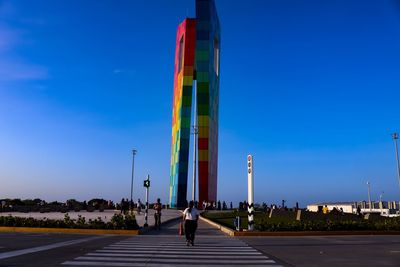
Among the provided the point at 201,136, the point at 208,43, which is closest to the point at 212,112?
the point at 201,136

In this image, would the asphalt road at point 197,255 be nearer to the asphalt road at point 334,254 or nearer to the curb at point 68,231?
the asphalt road at point 334,254

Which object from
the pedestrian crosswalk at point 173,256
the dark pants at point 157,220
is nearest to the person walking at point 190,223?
the pedestrian crosswalk at point 173,256

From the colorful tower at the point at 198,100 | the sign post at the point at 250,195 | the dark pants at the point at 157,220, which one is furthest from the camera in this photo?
the colorful tower at the point at 198,100

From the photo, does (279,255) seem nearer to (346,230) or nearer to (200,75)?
(346,230)

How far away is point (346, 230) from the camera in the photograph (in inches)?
921

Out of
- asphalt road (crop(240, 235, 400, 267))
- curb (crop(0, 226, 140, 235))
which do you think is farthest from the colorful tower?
asphalt road (crop(240, 235, 400, 267))

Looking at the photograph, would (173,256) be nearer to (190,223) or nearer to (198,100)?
(190,223)

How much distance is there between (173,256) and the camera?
1366cm

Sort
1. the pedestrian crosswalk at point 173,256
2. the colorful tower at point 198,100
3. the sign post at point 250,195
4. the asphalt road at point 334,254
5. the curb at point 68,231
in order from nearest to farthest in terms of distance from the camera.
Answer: the pedestrian crosswalk at point 173,256 → the asphalt road at point 334,254 → the sign post at point 250,195 → the curb at point 68,231 → the colorful tower at point 198,100

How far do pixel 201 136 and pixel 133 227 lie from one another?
40.2 metres

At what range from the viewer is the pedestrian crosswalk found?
12.1m

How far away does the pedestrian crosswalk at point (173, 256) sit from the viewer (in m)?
12.1

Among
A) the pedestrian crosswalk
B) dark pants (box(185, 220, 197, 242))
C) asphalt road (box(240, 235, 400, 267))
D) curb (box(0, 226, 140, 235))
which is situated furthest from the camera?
curb (box(0, 226, 140, 235))

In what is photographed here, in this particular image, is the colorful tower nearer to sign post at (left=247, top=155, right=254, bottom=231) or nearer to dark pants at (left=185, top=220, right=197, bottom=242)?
sign post at (left=247, top=155, right=254, bottom=231)
